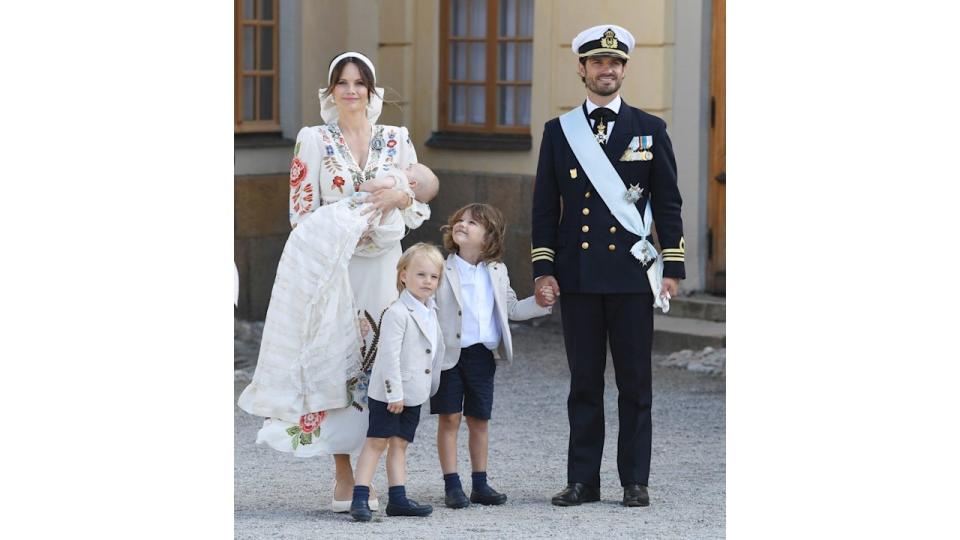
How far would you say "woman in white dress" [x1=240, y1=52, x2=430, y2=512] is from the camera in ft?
21.3

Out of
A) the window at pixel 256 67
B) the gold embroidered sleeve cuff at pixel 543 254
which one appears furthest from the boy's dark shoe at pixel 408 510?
the window at pixel 256 67

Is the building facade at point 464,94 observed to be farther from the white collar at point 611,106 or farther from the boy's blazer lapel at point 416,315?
the boy's blazer lapel at point 416,315

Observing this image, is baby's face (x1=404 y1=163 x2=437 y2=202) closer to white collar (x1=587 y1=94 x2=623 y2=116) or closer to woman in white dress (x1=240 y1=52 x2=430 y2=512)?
woman in white dress (x1=240 y1=52 x2=430 y2=512)

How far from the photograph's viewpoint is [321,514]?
6637mm

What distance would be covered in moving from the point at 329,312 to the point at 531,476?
1551mm

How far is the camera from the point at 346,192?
6.52m

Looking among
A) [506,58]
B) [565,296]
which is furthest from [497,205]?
[565,296]

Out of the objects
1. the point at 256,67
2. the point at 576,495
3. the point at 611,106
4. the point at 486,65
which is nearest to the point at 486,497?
the point at 576,495

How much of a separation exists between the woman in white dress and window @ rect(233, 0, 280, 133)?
631 centimetres

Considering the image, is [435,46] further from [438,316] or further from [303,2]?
[438,316]

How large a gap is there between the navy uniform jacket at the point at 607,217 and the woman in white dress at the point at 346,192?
0.55 m

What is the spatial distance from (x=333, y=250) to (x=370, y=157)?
15.2 inches

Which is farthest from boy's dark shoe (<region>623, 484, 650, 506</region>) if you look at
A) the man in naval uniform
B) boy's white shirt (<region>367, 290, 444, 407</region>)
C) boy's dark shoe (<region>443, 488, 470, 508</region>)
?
boy's white shirt (<region>367, 290, 444, 407</region>)

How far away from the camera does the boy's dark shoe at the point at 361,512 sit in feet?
20.9
